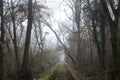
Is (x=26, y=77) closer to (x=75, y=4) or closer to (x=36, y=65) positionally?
(x=36, y=65)

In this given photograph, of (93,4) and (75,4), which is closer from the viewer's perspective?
(93,4)

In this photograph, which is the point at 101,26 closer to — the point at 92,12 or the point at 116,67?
the point at 92,12

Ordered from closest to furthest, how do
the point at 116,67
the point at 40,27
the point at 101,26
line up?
the point at 116,67 < the point at 101,26 < the point at 40,27

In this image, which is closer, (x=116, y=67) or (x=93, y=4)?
(x=116, y=67)

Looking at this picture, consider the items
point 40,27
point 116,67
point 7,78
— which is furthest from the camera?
point 40,27

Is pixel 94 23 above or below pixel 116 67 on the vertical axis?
above

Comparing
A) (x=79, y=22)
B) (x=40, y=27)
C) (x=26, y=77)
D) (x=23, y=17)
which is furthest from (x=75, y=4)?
(x=26, y=77)

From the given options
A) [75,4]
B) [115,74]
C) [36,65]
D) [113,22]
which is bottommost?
[36,65]

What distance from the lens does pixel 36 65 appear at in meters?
30.8

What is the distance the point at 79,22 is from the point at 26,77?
19731 mm

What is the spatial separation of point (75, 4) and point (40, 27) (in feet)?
30.4

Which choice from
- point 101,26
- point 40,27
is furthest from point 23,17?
point 40,27

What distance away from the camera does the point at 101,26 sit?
69.2 ft

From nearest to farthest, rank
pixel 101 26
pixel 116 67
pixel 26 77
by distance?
pixel 116 67, pixel 26 77, pixel 101 26
